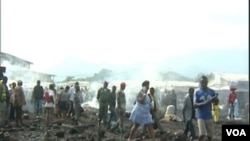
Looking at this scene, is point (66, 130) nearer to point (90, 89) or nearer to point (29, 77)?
point (29, 77)

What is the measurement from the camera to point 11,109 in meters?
19.3

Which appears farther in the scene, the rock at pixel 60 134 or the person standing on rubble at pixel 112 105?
the person standing on rubble at pixel 112 105

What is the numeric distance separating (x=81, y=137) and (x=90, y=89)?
2162cm

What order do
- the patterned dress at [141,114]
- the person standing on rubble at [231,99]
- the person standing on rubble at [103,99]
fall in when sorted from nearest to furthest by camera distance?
the patterned dress at [141,114], the person standing on rubble at [103,99], the person standing on rubble at [231,99]

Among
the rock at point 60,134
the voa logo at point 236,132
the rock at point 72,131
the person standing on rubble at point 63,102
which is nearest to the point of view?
the voa logo at point 236,132

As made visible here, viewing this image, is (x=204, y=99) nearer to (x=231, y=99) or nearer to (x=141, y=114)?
(x=141, y=114)

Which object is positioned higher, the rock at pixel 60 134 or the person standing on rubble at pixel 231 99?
the person standing on rubble at pixel 231 99

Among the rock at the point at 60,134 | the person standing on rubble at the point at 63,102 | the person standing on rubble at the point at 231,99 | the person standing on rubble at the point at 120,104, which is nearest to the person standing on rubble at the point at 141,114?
the rock at the point at 60,134

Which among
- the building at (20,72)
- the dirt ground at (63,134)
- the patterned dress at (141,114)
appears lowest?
the dirt ground at (63,134)

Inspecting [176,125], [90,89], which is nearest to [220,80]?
[90,89]

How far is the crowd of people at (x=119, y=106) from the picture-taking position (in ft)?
41.0

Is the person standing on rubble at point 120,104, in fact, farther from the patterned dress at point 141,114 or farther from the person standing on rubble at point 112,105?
the patterned dress at point 141,114

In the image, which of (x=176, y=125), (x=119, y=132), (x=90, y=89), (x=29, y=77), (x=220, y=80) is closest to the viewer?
(x=119, y=132)

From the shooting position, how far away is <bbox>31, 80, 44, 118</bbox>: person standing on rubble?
21.8 m
